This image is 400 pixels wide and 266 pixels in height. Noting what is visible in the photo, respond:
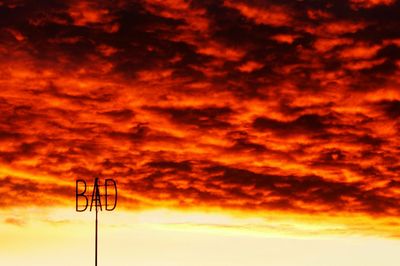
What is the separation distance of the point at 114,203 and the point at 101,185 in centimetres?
131

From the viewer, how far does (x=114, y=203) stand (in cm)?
3719

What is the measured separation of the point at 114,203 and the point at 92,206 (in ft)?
4.24

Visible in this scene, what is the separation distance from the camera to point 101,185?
123ft

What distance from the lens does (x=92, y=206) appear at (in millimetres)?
36531

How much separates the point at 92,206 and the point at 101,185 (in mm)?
1555
